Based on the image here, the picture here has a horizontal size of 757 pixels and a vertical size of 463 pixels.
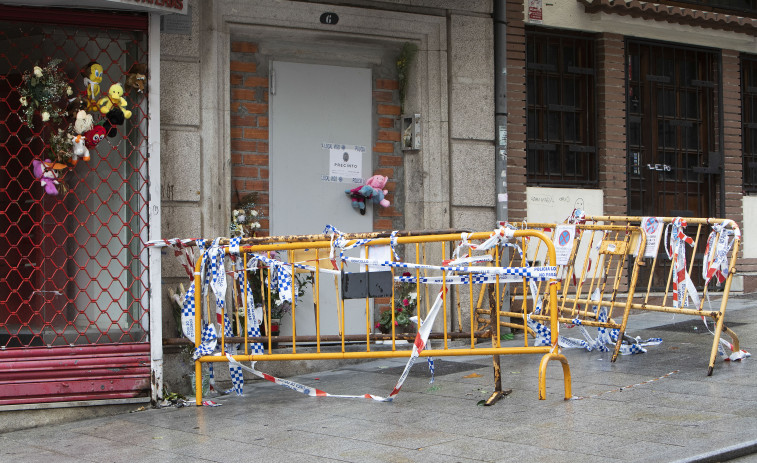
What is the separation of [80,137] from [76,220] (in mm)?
846

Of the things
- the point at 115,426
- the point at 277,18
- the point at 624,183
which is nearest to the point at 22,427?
the point at 115,426

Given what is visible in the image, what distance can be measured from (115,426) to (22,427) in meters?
0.83

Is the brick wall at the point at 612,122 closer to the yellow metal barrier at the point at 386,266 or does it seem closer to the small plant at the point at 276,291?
the small plant at the point at 276,291

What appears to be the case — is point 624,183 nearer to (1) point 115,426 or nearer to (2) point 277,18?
(2) point 277,18

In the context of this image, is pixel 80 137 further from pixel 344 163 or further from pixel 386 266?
pixel 344 163

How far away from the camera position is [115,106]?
24.5 feet

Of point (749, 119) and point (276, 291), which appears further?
point (749, 119)

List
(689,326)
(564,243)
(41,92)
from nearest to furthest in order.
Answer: (41,92), (564,243), (689,326)

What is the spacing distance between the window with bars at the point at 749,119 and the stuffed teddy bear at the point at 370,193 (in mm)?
5771

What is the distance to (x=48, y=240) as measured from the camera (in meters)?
7.89

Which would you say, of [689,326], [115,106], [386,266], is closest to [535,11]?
[689,326]

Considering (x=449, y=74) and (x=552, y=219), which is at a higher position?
(x=449, y=74)

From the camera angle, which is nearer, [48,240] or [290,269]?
[290,269]

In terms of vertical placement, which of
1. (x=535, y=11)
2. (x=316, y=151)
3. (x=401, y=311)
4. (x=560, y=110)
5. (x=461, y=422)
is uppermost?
(x=535, y=11)
